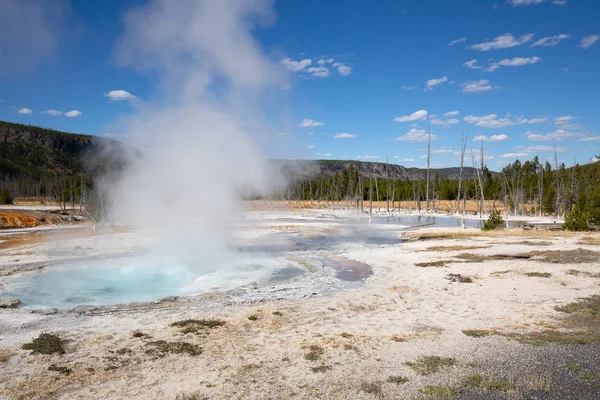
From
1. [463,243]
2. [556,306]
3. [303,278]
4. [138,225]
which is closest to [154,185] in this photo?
[138,225]

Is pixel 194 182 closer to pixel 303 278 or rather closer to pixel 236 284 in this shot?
pixel 236 284

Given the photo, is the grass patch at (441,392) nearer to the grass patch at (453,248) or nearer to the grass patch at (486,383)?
the grass patch at (486,383)

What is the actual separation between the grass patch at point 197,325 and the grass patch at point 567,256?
13.4 meters

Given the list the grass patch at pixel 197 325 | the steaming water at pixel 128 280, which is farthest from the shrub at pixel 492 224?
the grass patch at pixel 197 325

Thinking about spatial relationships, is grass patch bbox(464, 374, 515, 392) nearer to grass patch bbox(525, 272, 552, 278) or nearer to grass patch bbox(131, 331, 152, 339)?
grass patch bbox(131, 331, 152, 339)

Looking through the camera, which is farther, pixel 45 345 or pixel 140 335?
pixel 140 335

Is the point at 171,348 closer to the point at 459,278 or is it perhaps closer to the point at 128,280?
the point at 128,280

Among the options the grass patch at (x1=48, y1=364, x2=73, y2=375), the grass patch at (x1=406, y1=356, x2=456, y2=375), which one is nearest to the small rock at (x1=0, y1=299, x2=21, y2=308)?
the grass patch at (x1=48, y1=364, x2=73, y2=375)

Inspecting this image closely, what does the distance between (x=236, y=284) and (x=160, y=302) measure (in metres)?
2.98

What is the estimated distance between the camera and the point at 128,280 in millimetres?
14656

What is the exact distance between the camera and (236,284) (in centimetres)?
1386

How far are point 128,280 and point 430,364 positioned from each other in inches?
459

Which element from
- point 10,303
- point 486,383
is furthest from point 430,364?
point 10,303

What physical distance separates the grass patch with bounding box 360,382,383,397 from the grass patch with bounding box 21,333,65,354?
18.6 ft
